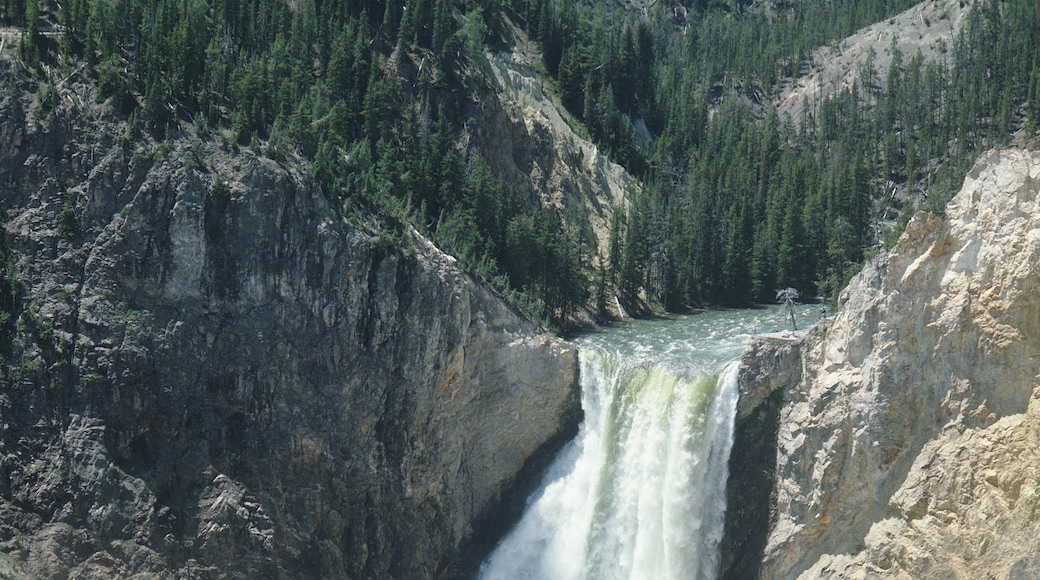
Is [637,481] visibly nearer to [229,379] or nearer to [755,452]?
[755,452]

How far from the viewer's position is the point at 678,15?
190 meters

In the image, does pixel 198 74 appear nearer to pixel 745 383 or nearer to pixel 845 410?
pixel 745 383

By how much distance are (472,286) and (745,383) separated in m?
13.5

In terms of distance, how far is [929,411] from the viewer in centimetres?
3956

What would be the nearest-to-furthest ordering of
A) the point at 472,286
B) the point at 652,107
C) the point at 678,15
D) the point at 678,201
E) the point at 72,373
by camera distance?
the point at 72,373, the point at 472,286, the point at 678,201, the point at 652,107, the point at 678,15

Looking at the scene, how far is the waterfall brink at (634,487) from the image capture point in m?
47.7

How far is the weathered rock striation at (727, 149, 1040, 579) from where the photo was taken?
119 ft

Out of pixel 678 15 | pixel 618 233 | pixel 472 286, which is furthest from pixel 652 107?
pixel 678 15

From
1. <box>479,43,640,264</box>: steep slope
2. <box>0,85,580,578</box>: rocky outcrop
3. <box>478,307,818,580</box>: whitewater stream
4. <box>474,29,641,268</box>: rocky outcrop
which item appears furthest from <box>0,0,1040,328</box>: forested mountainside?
<box>478,307,818,580</box>: whitewater stream

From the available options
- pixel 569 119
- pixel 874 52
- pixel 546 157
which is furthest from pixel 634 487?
pixel 874 52

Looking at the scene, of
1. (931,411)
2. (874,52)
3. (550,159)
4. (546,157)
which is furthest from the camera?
(874,52)

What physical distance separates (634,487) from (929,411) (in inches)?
577

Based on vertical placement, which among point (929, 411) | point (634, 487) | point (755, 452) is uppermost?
point (929, 411)

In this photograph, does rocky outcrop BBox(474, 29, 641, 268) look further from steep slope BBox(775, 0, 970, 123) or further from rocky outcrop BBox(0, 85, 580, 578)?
steep slope BBox(775, 0, 970, 123)
